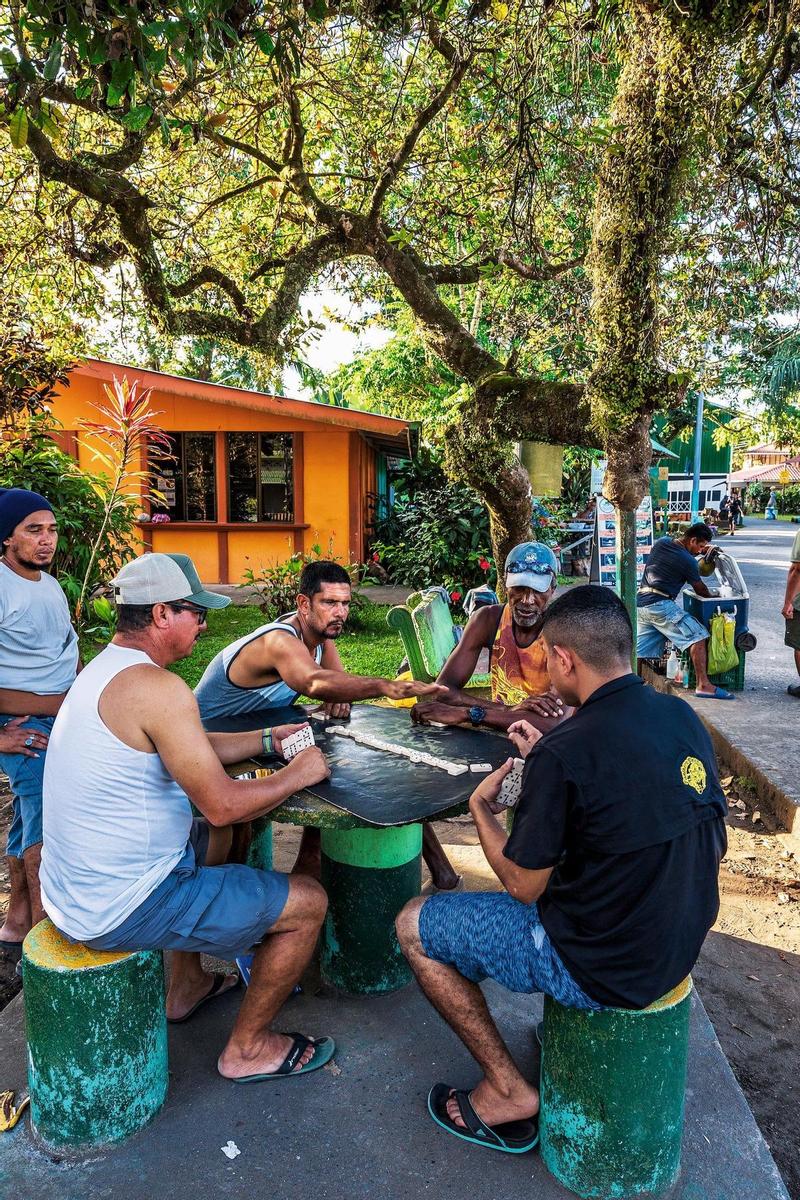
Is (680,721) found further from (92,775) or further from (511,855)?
(92,775)

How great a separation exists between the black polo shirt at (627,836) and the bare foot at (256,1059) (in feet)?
3.90

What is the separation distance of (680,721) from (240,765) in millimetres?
1649


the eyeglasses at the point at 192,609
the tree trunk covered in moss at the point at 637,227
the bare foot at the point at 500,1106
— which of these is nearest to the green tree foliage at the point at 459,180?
the tree trunk covered in moss at the point at 637,227

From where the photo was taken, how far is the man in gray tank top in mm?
3477

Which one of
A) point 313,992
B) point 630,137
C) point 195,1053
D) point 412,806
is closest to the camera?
→ point 412,806

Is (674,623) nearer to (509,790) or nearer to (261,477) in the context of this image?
(509,790)

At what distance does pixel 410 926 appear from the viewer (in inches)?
99.7

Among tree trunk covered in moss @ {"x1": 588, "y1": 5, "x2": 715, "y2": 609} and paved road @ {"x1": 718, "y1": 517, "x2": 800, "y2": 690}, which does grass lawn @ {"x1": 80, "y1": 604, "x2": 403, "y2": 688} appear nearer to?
tree trunk covered in moss @ {"x1": 588, "y1": 5, "x2": 715, "y2": 609}

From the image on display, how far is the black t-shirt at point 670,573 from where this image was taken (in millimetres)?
7832

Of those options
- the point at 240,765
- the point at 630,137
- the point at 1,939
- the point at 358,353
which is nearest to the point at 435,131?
the point at 630,137

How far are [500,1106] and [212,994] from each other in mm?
1280

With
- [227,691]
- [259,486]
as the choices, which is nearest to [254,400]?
[259,486]

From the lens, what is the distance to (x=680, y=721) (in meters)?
2.17

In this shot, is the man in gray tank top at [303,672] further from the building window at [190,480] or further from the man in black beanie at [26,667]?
the building window at [190,480]
